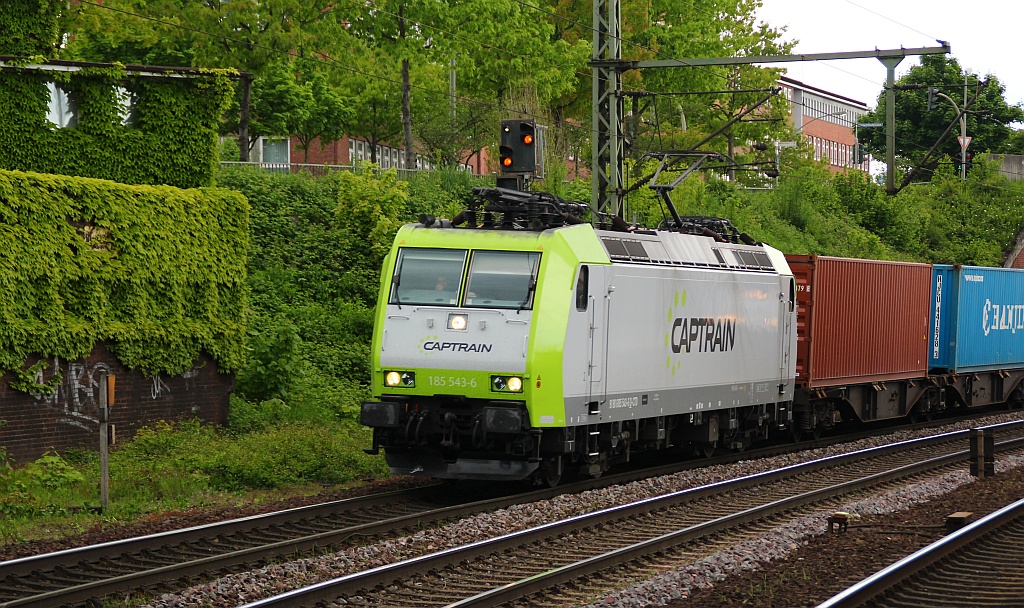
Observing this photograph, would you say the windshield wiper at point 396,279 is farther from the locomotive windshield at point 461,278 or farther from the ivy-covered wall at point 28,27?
the ivy-covered wall at point 28,27

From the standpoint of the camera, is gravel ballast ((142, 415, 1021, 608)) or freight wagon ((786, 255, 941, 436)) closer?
gravel ballast ((142, 415, 1021, 608))

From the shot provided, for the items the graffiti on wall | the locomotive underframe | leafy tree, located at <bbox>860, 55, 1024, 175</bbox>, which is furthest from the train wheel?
leafy tree, located at <bbox>860, 55, 1024, 175</bbox>

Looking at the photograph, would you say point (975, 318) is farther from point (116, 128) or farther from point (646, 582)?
point (646, 582)

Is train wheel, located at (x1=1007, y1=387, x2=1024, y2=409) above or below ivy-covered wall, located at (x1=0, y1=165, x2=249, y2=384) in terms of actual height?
below

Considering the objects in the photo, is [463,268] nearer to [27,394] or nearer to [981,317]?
[27,394]

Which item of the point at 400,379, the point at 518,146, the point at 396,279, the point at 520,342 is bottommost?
the point at 400,379

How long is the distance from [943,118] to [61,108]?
64928mm

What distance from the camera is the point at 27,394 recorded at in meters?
17.7

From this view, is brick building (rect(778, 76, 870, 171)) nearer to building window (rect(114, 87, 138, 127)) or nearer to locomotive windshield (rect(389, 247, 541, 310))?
building window (rect(114, 87, 138, 127))

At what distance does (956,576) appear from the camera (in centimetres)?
1102

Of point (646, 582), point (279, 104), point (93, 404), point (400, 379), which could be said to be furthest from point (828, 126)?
point (646, 582)

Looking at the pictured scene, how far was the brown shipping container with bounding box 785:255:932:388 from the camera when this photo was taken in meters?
22.7

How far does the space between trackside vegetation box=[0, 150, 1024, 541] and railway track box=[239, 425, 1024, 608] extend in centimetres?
425

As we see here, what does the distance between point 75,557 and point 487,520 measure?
408cm
